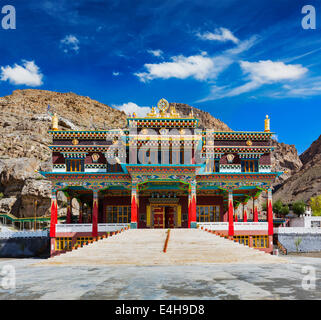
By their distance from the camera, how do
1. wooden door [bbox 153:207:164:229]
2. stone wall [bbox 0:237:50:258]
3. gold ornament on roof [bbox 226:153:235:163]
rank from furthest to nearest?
stone wall [bbox 0:237:50:258] < wooden door [bbox 153:207:164:229] < gold ornament on roof [bbox 226:153:235:163]

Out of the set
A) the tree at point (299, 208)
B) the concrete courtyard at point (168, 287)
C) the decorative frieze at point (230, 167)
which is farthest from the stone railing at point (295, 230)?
the tree at point (299, 208)

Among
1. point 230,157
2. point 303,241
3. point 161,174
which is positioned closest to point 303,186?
point 303,241

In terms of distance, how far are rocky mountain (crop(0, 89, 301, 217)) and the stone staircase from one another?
4272 centimetres

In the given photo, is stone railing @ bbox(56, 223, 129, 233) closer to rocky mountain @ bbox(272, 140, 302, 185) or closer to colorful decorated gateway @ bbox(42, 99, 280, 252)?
colorful decorated gateway @ bbox(42, 99, 280, 252)

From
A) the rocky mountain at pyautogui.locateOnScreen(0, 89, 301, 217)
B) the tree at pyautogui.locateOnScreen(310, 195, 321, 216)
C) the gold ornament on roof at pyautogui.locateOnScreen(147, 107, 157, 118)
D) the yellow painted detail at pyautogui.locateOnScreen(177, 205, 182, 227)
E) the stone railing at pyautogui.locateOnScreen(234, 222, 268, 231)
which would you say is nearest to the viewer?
the stone railing at pyautogui.locateOnScreen(234, 222, 268, 231)

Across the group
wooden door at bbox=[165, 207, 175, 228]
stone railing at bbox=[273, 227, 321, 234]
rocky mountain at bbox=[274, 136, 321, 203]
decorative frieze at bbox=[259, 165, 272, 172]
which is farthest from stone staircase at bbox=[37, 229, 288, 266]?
rocky mountain at bbox=[274, 136, 321, 203]

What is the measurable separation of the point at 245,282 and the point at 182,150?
26465 millimetres

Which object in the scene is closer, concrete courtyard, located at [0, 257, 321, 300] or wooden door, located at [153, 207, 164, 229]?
concrete courtyard, located at [0, 257, 321, 300]

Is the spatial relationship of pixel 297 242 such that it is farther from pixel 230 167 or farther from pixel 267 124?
pixel 267 124

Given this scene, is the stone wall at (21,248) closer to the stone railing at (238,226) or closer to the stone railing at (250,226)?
the stone railing at (238,226)

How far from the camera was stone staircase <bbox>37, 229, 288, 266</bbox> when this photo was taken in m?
16.8

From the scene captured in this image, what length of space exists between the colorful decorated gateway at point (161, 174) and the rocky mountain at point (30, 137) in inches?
1013

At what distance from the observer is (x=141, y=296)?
287 inches
